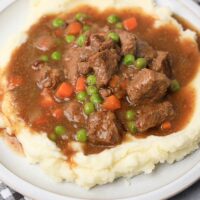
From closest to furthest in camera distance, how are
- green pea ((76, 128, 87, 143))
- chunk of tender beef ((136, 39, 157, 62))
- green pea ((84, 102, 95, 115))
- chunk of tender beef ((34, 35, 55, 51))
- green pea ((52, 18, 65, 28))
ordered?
green pea ((76, 128, 87, 143))
green pea ((84, 102, 95, 115))
chunk of tender beef ((136, 39, 157, 62))
chunk of tender beef ((34, 35, 55, 51))
green pea ((52, 18, 65, 28))

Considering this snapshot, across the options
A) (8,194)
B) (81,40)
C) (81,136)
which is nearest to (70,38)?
(81,40)

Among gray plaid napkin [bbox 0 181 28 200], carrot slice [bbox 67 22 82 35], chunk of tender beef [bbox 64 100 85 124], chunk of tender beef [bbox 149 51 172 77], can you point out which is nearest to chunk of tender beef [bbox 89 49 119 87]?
chunk of tender beef [bbox 64 100 85 124]

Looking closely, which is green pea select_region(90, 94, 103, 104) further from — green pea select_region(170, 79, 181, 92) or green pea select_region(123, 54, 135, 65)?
green pea select_region(170, 79, 181, 92)

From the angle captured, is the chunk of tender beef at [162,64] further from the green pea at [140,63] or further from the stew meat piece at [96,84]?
the green pea at [140,63]

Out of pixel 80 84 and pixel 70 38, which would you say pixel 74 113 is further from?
pixel 70 38

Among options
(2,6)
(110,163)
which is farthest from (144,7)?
(110,163)

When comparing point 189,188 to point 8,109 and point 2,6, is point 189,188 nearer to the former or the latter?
point 8,109
